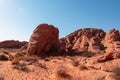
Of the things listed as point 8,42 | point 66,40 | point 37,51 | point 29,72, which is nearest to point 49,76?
point 29,72

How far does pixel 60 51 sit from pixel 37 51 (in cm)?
398

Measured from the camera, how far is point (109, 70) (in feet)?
43.7

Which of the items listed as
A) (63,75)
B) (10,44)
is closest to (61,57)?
(63,75)

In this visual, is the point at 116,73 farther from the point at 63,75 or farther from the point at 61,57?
the point at 61,57

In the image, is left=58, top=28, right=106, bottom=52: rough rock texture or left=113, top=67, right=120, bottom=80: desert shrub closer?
left=113, top=67, right=120, bottom=80: desert shrub

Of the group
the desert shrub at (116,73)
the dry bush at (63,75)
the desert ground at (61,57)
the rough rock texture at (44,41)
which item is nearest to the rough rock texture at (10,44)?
the desert ground at (61,57)

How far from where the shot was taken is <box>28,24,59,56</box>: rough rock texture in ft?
104

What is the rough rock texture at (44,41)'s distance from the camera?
31.8 metres

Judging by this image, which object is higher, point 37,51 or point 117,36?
point 117,36

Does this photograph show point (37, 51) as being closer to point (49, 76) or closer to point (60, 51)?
point (60, 51)

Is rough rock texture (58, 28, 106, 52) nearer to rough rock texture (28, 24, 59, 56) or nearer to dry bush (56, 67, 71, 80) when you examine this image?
rough rock texture (28, 24, 59, 56)

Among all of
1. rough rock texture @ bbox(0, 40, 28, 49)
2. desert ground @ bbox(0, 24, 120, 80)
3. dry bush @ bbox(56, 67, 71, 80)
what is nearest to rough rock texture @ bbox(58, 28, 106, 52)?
desert ground @ bbox(0, 24, 120, 80)

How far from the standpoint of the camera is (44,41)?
32.9 m

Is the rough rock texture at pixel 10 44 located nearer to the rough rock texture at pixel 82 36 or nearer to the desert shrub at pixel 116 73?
the rough rock texture at pixel 82 36
